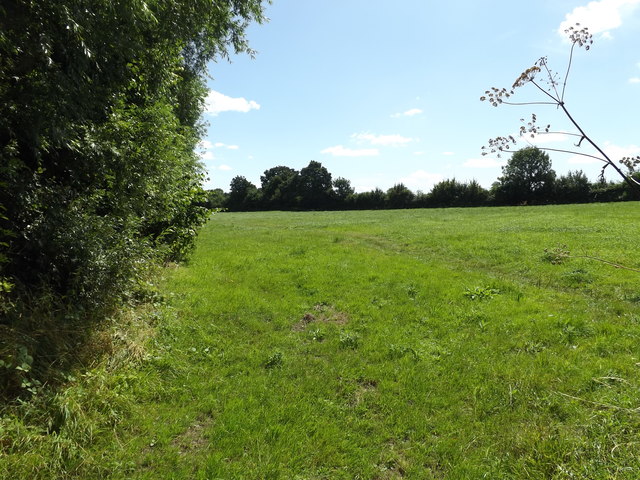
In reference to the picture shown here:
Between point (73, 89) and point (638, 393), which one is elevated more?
point (73, 89)

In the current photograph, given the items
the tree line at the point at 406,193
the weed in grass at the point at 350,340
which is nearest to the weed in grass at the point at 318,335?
the weed in grass at the point at 350,340

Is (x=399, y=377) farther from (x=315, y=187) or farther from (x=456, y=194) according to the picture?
(x=315, y=187)

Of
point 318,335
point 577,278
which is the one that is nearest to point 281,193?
point 577,278

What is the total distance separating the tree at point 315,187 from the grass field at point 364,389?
74428 millimetres

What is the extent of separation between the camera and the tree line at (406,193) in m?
54.0

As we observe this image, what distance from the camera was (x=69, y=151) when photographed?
557cm

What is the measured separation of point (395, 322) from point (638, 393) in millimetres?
3804

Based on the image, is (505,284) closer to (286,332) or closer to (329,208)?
(286,332)

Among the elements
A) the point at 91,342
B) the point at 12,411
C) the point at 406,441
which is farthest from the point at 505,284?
the point at 12,411

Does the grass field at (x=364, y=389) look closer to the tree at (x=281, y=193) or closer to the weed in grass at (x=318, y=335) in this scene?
the weed in grass at (x=318, y=335)

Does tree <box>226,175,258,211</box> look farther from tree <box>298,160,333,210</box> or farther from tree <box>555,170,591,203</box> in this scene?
tree <box>555,170,591,203</box>

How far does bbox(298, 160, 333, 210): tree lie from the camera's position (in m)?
82.9

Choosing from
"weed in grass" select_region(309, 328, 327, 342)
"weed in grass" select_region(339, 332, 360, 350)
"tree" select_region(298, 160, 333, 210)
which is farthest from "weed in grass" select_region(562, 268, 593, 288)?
"tree" select_region(298, 160, 333, 210)

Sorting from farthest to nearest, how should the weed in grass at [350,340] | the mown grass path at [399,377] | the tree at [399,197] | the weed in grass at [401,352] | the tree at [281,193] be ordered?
the tree at [281,193] → the tree at [399,197] → the weed in grass at [350,340] → the weed in grass at [401,352] → the mown grass path at [399,377]
